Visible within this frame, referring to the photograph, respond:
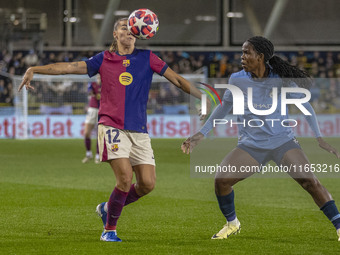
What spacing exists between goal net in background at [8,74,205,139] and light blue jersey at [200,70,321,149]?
2071 cm

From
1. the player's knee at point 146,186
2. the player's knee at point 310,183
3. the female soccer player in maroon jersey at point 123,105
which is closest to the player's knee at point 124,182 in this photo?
the female soccer player in maroon jersey at point 123,105

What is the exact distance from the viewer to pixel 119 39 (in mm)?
6855

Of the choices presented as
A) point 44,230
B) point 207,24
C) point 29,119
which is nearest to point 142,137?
point 44,230

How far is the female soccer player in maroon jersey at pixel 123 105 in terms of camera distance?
22.0 ft

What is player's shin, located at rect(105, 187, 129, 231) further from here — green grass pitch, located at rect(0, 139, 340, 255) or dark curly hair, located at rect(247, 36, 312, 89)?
dark curly hair, located at rect(247, 36, 312, 89)

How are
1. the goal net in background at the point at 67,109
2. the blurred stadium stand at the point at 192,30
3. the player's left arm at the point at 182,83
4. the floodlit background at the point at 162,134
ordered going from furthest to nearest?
1. the blurred stadium stand at the point at 192,30
2. the goal net in background at the point at 67,109
3. the floodlit background at the point at 162,134
4. the player's left arm at the point at 182,83

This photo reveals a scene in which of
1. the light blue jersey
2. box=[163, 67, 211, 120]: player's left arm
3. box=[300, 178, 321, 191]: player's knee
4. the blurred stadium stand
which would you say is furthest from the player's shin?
the blurred stadium stand

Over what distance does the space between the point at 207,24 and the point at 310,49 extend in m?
5.65

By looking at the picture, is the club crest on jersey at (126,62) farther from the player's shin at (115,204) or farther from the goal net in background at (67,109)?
the goal net in background at (67,109)

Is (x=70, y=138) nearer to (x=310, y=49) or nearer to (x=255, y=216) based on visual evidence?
(x=310, y=49)

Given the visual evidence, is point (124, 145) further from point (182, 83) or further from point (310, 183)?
point (310, 183)

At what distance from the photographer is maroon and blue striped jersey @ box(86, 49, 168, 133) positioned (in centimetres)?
671

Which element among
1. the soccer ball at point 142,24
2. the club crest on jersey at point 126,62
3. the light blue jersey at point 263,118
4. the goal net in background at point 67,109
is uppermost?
the soccer ball at point 142,24

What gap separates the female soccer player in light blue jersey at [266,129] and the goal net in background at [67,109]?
68.0 ft
